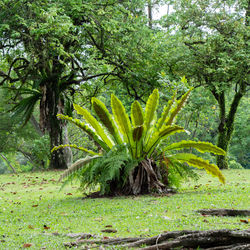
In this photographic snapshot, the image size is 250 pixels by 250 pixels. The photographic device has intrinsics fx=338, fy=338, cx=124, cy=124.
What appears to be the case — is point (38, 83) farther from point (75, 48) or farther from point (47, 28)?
point (47, 28)

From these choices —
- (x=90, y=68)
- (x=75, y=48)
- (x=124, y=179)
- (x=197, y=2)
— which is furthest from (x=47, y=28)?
(x=197, y=2)

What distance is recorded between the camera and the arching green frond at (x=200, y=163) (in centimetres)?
635

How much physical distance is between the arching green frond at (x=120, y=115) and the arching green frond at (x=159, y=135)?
429 mm

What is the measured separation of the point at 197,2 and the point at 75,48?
615cm

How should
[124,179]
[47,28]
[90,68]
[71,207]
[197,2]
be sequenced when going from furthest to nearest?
[197,2]
[90,68]
[47,28]
[124,179]
[71,207]

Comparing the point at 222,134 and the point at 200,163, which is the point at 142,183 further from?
the point at 222,134

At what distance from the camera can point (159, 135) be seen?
6461 millimetres

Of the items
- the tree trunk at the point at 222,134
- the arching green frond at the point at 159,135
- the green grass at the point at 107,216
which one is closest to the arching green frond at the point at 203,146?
the arching green frond at the point at 159,135

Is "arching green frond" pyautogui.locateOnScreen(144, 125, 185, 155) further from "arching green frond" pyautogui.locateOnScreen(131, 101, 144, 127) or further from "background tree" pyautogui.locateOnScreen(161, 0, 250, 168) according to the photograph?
"background tree" pyautogui.locateOnScreen(161, 0, 250, 168)

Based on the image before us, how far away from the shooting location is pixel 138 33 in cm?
1402

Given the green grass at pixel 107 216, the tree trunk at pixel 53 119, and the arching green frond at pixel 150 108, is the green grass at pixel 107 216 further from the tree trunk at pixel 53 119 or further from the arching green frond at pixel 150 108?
the tree trunk at pixel 53 119

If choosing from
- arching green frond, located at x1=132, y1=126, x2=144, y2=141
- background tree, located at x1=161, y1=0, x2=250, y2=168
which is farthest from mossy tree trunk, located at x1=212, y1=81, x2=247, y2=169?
arching green frond, located at x1=132, y1=126, x2=144, y2=141

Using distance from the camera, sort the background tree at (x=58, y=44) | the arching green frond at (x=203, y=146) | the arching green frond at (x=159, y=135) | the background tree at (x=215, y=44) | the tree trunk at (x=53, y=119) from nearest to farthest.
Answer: the arching green frond at (x=159, y=135) → the arching green frond at (x=203, y=146) → the background tree at (x=58, y=44) → the background tree at (x=215, y=44) → the tree trunk at (x=53, y=119)

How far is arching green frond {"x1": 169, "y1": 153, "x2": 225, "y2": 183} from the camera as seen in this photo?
6352 millimetres
